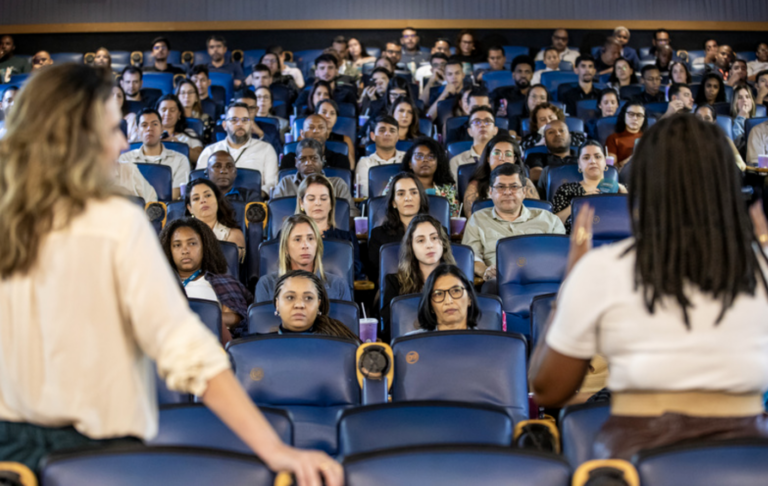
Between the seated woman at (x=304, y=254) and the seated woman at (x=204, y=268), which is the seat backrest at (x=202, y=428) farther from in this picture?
the seated woman at (x=304, y=254)

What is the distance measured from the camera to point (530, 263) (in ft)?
12.3

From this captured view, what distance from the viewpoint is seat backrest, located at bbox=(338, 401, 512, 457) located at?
169cm

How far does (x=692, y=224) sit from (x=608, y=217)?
9.91 feet

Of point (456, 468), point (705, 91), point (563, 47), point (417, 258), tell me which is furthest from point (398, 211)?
point (563, 47)

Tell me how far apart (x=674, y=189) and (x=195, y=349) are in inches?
30.7

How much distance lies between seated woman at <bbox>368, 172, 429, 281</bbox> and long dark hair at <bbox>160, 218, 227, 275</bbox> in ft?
2.85

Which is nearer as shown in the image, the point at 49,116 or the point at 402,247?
Answer: the point at 49,116

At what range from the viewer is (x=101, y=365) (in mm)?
1157

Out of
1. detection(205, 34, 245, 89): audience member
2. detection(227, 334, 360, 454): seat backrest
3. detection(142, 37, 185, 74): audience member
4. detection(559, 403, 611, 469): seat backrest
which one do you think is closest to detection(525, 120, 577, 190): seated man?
detection(227, 334, 360, 454): seat backrest

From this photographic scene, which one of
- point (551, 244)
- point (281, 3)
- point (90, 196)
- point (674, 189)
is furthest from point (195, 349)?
point (281, 3)

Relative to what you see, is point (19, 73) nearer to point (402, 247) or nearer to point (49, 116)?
point (402, 247)

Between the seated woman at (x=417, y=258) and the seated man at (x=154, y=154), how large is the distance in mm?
2401

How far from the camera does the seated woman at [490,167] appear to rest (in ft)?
16.2

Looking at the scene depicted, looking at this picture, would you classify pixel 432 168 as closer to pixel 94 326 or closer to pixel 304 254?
pixel 304 254
